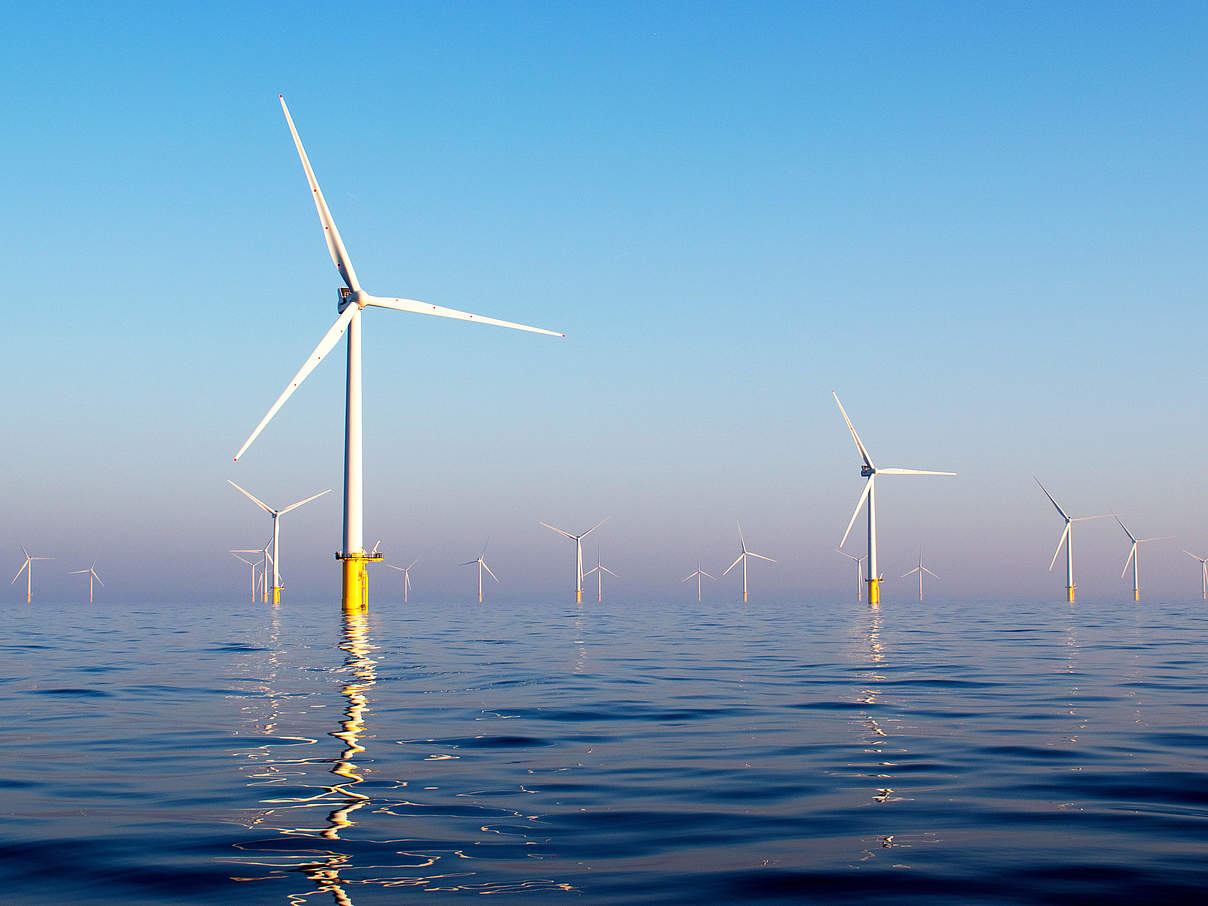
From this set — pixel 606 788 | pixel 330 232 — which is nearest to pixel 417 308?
pixel 330 232

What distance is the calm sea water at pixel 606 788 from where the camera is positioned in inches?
342

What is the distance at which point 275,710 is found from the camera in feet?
68.6

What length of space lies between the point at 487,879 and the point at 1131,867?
5.54 m

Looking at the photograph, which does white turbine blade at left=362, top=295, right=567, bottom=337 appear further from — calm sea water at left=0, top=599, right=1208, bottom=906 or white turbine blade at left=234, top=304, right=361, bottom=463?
calm sea water at left=0, top=599, right=1208, bottom=906

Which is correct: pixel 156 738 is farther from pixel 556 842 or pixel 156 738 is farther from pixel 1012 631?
pixel 1012 631

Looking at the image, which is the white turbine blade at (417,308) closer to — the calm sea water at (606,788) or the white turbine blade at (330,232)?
the white turbine blade at (330,232)

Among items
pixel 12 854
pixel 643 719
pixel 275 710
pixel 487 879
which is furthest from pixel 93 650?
pixel 487 879

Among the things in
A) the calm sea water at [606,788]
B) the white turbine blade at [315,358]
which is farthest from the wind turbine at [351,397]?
the calm sea water at [606,788]

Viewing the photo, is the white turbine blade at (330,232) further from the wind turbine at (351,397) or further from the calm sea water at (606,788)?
the calm sea water at (606,788)

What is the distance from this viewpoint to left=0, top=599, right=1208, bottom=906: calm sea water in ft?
28.5

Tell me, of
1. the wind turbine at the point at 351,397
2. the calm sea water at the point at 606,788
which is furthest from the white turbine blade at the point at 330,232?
the calm sea water at the point at 606,788

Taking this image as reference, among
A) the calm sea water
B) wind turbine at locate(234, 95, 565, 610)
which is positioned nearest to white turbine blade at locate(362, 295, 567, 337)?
wind turbine at locate(234, 95, 565, 610)

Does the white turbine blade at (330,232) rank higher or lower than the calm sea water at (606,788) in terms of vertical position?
higher

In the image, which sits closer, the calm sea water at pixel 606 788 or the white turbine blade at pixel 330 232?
the calm sea water at pixel 606 788
